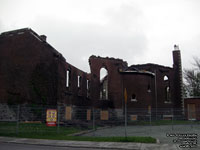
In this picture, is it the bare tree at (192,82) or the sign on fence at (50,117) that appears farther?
the bare tree at (192,82)

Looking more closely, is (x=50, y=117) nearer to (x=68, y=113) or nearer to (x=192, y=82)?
(x=68, y=113)

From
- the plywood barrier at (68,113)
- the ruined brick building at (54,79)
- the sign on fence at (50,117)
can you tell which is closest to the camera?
the sign on fence at (50,117)

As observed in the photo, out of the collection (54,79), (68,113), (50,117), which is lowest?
(50,117)

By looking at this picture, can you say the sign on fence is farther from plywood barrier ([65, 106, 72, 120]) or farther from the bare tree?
the bare tree

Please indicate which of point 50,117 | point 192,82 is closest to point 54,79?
point 50,117

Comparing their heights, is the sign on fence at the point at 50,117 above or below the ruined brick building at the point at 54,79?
below

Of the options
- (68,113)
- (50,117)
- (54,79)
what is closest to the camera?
(50,117)

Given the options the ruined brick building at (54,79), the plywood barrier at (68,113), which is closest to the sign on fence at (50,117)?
the plywood barrier at (68,113)

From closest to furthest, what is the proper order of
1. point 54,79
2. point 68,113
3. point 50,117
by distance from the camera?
point 50,117, point 68,113, point 54,79

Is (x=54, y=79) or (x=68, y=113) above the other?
(x=54, y=79)

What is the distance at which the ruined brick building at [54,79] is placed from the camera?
2317cm

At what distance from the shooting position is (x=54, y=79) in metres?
24.3

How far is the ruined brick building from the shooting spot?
23.2m

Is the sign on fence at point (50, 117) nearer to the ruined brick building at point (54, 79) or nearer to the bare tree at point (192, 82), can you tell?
the ruined brick building at point (54, 79)
